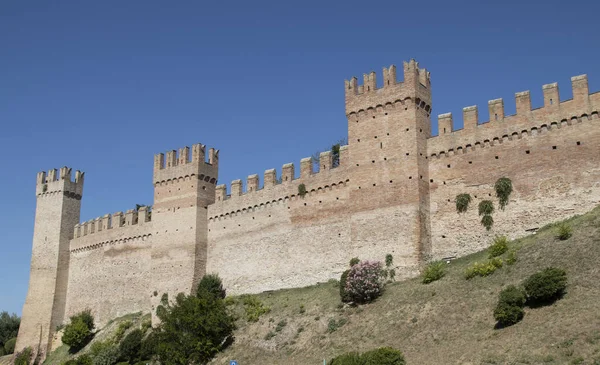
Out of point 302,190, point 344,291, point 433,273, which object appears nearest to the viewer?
point 433,273

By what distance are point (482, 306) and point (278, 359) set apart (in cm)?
935

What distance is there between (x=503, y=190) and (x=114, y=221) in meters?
30.4

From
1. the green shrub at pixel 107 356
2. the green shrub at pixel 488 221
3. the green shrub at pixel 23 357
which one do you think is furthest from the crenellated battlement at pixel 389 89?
the green shrub at pixel 23 357

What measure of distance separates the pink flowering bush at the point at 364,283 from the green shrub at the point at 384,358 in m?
8.18

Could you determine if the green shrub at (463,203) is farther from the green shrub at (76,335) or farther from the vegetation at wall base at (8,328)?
the vegetation at wall base at (8,328)

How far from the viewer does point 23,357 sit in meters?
49.9

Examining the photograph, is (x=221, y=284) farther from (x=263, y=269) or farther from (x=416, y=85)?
(x=416, y=85)

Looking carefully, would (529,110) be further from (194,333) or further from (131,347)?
(131,347)

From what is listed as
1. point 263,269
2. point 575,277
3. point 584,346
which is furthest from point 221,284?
point 584,346

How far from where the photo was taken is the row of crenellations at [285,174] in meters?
38.7

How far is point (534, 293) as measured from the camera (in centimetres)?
2412

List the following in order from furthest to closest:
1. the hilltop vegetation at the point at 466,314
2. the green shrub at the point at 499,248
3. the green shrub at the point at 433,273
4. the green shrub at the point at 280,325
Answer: the green shrub at the point at 280,325, the green shrub at the point at 433,273, the green shrub at the point at 499,248, the hilltop vegetation at the point at 466,314

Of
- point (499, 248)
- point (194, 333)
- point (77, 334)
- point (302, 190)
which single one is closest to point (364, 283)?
point (499, 248)

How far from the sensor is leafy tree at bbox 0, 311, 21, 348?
60.9 meters
